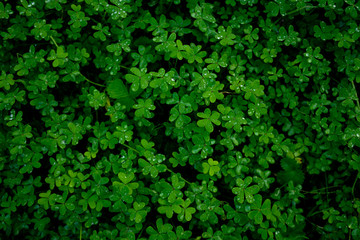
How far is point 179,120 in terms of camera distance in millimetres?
2732

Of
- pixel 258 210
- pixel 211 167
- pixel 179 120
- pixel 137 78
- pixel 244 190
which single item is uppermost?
pixel 137 78

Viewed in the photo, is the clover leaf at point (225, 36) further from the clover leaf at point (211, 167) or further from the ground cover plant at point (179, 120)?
the clover leaf at point (211, 167)

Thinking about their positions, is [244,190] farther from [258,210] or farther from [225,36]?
[225,36]

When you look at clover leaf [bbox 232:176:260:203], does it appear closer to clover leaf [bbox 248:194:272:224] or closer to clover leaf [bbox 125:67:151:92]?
clover leaf [bbox 248:194:272:224]

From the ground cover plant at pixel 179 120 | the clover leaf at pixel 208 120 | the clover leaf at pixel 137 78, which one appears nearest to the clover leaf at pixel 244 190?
the ground cover plant at pixel 179 120

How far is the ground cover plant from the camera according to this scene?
2.72 m

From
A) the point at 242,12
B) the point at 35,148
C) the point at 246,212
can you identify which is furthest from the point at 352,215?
the point at 35,148

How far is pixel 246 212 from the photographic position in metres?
2.78

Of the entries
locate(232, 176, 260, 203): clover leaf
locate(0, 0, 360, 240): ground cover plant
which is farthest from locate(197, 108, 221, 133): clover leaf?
locate(232, 176, 260, 203): clover leaf

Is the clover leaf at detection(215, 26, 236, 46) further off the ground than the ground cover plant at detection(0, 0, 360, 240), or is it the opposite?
the clover leaf at detection(215, 26, 236, 46)

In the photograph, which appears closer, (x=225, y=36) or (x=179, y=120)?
(x=179, y=120)

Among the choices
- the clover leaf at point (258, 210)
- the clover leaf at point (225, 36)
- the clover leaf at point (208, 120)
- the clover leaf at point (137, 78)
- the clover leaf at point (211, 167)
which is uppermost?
the clover leaf at point (225, 36)

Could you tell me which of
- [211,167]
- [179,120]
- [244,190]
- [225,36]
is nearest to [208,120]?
[179,120]

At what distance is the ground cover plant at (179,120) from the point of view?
2725mm
